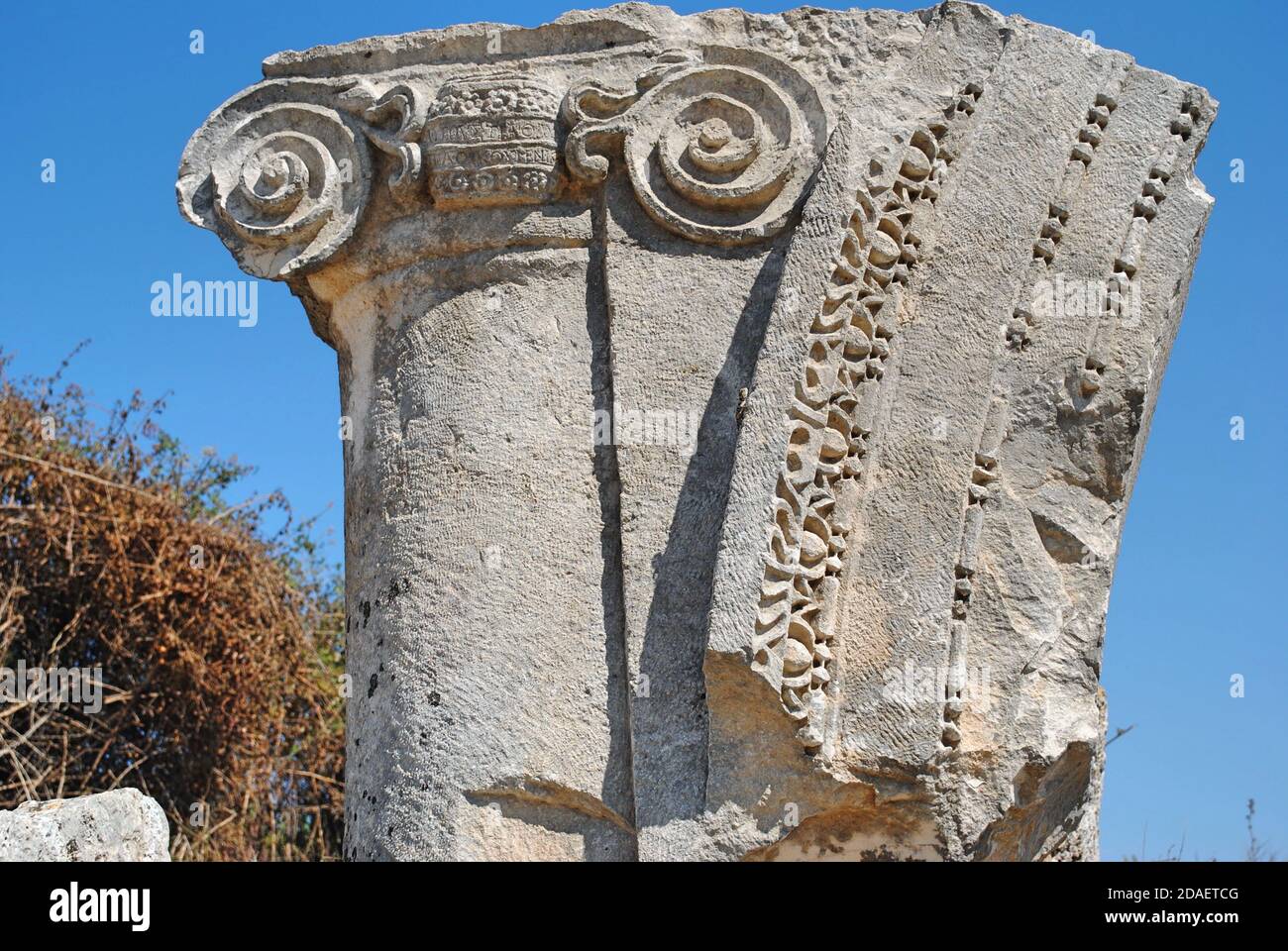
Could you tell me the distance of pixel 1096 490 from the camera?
4.16 metres

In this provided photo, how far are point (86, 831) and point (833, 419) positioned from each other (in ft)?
6.05

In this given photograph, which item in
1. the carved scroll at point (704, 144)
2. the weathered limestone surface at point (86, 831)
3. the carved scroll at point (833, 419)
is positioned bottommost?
Result: the weathered limestone surface at point (86, 831)

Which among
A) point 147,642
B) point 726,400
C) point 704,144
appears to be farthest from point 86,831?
point 147,642

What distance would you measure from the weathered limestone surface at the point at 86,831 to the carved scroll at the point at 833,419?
131 centimetres

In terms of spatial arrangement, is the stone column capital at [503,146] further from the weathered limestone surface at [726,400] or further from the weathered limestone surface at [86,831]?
the weathered limestone surface at [86,831]

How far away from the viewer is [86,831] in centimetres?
340

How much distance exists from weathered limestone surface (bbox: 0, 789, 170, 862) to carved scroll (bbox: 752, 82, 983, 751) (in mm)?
1311

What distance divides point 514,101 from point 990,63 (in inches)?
47.4

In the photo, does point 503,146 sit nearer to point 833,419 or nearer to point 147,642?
point 833,419

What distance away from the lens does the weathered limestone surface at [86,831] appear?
131 inches

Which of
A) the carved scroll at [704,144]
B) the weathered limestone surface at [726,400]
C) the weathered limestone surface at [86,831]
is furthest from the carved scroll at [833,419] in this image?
the weathered limestone surface at [86,831]

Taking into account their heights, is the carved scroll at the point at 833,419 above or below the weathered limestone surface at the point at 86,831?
above

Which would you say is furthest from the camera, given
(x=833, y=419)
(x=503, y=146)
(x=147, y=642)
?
(x=147, y=642)
